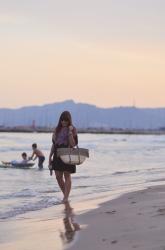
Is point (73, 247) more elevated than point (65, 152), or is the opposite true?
point (65, 152)

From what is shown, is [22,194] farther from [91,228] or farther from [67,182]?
[91,228]

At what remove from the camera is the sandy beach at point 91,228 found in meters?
6.21

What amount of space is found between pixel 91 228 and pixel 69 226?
0.47 m

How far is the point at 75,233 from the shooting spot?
23.5 feet

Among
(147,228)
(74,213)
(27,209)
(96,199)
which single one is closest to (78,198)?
(96,199)

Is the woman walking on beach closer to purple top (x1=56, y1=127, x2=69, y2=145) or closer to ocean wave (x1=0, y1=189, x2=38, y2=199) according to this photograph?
purple top (x1=56, y1=127, x2=69, y2=145)

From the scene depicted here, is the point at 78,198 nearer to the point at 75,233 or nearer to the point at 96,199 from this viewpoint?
the point at 96,199

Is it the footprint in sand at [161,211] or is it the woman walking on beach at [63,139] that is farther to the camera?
the woman walking on beach at [63,139]

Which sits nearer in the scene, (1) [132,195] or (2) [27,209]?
(2) [27,209]

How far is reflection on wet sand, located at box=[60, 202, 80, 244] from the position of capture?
270 inches

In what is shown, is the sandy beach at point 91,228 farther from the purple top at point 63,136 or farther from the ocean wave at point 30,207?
the purple top at point 63,136

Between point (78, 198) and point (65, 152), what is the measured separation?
1.98 m

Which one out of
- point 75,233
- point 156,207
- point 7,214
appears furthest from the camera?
point 7,214

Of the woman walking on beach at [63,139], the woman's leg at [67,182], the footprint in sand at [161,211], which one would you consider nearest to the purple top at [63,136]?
the woman walking on beach at [63,139]
